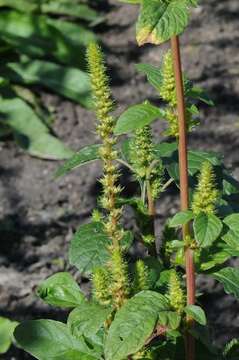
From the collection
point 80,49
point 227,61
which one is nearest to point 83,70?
point 80,49

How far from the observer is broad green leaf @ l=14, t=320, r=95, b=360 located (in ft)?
6.77

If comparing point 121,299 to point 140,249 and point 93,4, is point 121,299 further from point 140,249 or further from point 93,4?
point 93,4

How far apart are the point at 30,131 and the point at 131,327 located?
3.28m

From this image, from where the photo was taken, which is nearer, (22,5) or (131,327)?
(131,327)

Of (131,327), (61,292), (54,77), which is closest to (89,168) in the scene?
(54,77)

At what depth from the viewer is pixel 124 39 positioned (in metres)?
5.98

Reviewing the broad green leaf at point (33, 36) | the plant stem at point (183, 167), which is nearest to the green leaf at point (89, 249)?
the plant stem at point (183, 167)

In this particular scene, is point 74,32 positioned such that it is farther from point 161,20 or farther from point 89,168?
point 161,20

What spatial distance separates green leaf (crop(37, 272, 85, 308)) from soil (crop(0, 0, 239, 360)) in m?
1.35

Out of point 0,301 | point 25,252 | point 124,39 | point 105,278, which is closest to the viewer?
point 105,278

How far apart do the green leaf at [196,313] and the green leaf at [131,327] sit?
0.09 m

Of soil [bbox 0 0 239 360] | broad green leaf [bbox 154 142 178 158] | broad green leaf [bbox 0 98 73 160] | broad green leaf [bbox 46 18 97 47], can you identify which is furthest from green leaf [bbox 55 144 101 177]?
broad green leaf [bbox 46 18 97 47]

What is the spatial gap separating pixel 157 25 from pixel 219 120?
3.32 meters

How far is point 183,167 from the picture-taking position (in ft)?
6.07
